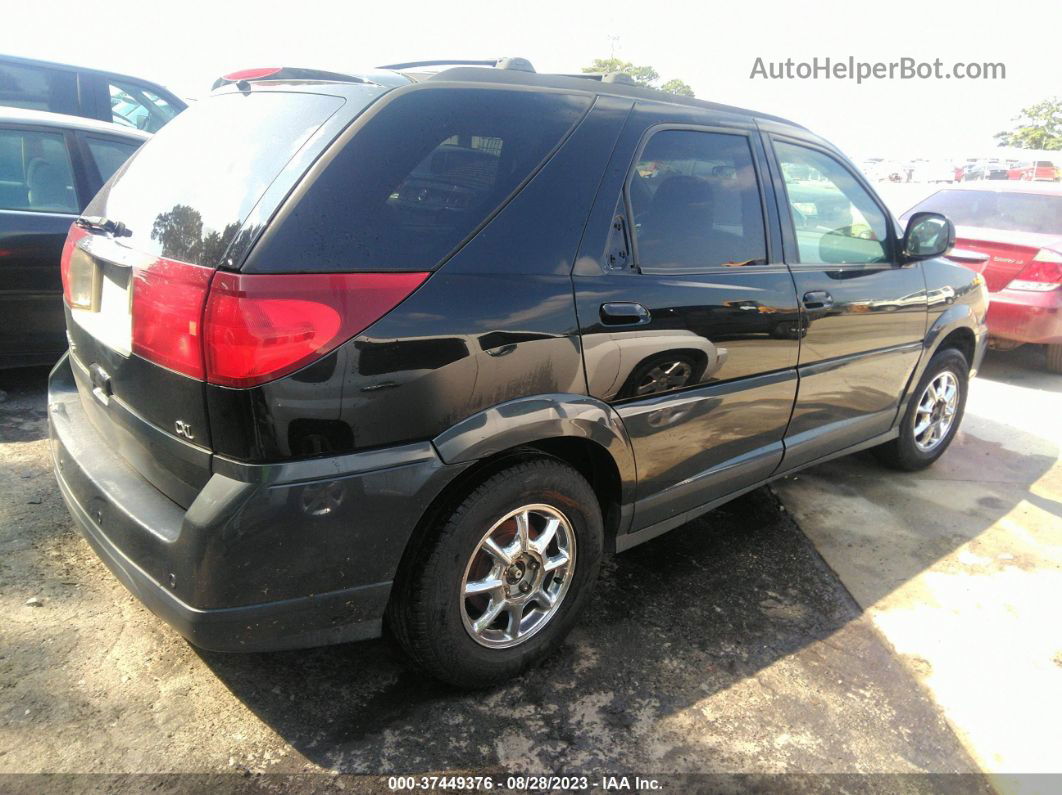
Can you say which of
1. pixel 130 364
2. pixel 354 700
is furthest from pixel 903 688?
pixel 130 364

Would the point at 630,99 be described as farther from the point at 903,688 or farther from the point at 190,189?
the point at 903,688

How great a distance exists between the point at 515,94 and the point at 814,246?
158 centimetres

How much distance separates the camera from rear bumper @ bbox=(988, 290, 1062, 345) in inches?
235

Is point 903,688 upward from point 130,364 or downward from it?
downward

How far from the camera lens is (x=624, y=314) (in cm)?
228

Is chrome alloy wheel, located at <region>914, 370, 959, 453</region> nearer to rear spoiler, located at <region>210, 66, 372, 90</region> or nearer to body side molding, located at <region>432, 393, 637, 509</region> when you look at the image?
body side molding, located at <region>432, 393, 637, 509</region>

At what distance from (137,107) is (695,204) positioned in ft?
22.3

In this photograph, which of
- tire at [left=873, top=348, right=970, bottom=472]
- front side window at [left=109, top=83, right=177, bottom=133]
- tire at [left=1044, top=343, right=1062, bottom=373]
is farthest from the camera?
front side window at [left=109, top=83, right=177, bottom=133]

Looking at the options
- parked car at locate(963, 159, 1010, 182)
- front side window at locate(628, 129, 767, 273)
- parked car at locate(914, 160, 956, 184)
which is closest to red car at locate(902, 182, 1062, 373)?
front side window at locate(628, 129, 767, 273)

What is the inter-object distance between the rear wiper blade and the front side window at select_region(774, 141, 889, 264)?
2.38 metres

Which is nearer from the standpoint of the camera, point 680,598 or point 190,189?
point 190,189

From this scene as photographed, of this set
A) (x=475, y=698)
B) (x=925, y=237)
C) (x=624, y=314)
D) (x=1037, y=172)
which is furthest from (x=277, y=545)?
(x=1037, y=172)

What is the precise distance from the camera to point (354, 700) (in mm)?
2242

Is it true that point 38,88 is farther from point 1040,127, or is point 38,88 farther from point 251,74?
point 1040,127
